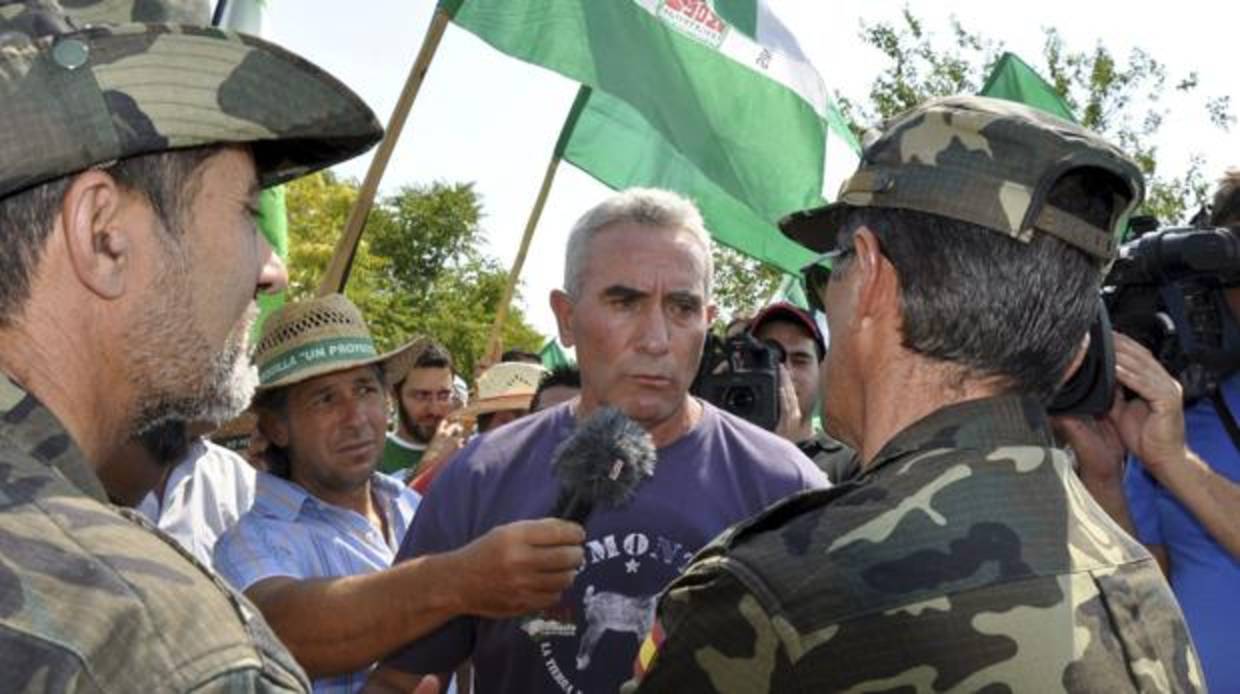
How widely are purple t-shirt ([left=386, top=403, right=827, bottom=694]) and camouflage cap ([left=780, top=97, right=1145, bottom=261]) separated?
103cm

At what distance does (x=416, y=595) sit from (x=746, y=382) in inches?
68.7

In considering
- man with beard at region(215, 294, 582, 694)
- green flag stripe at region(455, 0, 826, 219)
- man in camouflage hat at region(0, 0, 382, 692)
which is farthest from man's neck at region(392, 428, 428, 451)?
man in camouflage hat at region(0, 0, 382, 692)

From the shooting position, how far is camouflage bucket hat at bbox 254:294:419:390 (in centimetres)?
487

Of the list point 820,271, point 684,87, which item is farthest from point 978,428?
point 684,87

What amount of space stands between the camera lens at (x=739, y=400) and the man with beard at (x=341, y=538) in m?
1.13

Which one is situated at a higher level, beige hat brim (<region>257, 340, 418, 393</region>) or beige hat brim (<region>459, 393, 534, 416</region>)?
beige hat brim (<region>257, 340, 418, 393</region>)

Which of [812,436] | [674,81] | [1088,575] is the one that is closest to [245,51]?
[1088,575]

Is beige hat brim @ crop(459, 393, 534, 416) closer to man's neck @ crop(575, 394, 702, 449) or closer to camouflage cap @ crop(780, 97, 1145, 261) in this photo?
man's neck @ crop(575, 394, 702, 449)

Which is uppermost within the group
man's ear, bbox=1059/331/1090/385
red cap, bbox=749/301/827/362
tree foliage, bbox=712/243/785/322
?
man's ear, bbox=1059/331/1090/385

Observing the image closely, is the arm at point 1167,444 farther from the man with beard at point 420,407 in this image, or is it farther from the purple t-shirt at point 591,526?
the man with beard at point 420,407

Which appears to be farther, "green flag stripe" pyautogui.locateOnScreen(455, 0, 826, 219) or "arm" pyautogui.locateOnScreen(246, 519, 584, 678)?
"green flag stripe" pyautogui.locateOnScreen(455, 0, 826, 219)

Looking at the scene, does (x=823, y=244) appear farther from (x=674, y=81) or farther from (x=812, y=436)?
(x=674, y=81)

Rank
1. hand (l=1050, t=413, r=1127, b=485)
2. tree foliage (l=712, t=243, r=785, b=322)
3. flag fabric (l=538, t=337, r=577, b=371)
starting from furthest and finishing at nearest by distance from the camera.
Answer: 1. tree foliage (l=712, t=243, r=785, b=322)
2. flag fabric (l=538, t=337, r=577, b=371)
3. hand (l=1050, t=413, r=1127, b=485)

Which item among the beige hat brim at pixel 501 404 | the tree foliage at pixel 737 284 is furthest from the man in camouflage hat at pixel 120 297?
the tree foliage at pixel 737 284
